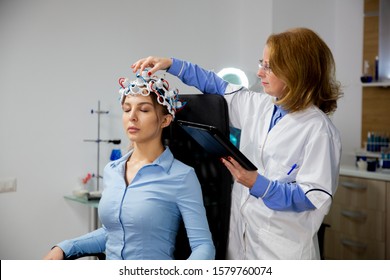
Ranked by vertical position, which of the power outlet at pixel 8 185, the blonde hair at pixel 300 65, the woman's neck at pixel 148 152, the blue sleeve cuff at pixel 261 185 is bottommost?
the power outlet at pixel 8 185

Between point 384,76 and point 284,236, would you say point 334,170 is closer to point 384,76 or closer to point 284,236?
point 284,236

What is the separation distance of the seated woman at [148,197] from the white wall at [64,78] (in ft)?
4.83

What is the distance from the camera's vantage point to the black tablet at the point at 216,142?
1249 millimetres

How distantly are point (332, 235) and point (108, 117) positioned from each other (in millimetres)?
1717

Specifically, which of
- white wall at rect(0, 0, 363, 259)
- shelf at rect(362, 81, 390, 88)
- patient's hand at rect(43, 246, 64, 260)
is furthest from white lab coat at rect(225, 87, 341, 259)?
shelf at rect(362, 81, 390, 88)

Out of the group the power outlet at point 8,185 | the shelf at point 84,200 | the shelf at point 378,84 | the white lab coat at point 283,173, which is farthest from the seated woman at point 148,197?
the shelf at point 378,84

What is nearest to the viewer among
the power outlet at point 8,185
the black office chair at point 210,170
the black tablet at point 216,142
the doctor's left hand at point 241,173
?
the black tablet at point 216,142

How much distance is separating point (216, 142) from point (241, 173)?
154 mm

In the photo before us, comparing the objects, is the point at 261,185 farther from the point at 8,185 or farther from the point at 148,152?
the point at 8,185

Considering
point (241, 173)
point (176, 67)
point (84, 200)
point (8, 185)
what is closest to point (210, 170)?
point (241, 173)

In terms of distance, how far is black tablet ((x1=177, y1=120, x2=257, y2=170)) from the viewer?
1249 mm

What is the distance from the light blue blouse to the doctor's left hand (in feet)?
0.40

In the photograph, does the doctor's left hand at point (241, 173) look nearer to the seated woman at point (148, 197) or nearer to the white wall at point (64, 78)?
the seated woman at point (148, 197)
